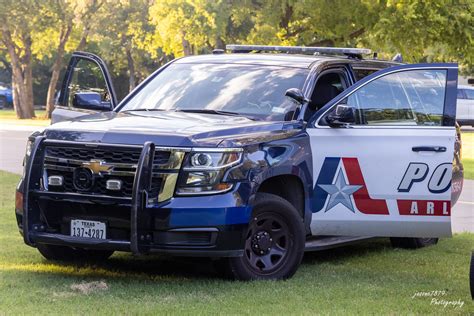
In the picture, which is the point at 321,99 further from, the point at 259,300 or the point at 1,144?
the point at 1,144

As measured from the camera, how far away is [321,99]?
925 centimetres

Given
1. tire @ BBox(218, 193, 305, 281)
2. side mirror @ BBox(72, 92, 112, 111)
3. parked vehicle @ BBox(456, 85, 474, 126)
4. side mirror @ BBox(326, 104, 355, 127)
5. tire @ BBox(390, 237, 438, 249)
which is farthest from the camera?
parked vehicle @ BBox(456, 85, 474, 126)

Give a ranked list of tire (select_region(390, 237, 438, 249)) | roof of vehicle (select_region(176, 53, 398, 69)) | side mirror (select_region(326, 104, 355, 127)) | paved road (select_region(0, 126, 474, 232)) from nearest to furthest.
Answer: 1. side mirror (select_region(326, 104, 355, 127))
2. roof of vehicle (select_region(176, 53, 398, 69))
3. tire (select_region(390, 237, 438, 249))
4. paved road (select_region(0, 126, 474, 232))

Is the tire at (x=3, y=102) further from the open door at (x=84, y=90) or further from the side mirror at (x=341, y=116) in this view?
the side mirror at (x=341, y=116)

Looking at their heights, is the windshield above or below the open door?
above

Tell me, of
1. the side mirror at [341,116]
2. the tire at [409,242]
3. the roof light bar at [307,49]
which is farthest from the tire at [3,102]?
the side mirror at [341,116]

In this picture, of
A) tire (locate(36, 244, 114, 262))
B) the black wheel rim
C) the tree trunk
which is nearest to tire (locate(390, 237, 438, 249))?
the black wheel rim

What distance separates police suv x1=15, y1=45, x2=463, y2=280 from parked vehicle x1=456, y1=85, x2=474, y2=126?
32.9 m

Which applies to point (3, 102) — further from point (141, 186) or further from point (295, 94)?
point (141, 186)

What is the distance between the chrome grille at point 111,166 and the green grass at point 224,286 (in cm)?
74

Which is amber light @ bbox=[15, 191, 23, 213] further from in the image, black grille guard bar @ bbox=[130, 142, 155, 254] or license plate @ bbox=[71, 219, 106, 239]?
black grille guard bar @ bbox=[130, 142, 155, 254]

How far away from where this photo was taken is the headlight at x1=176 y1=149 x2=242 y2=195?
7.34 m

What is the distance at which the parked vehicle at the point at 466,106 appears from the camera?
137 ft

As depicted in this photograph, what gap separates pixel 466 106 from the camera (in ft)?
138
